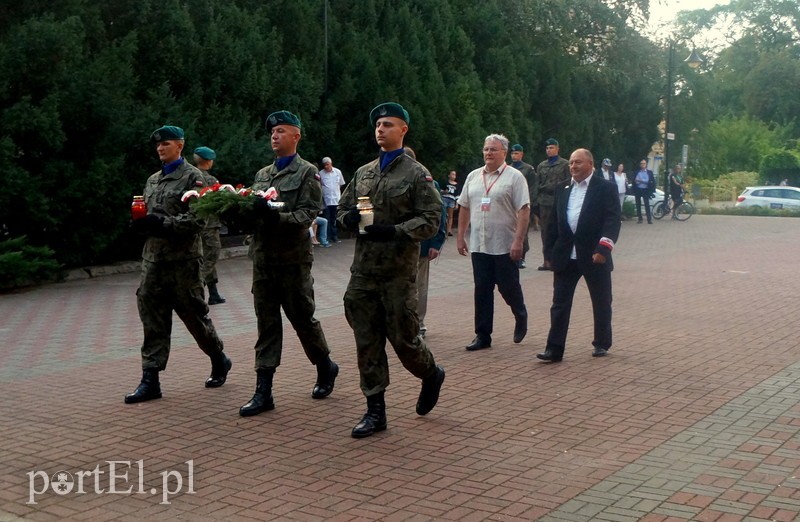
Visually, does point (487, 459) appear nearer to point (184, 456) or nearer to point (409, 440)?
point (409, 440)

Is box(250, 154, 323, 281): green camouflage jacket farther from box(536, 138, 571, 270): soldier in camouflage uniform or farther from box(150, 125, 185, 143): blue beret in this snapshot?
box(536, 138, 571, 270): soldier in camouflage uniform

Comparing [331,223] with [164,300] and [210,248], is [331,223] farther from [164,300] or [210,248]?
[164,300]

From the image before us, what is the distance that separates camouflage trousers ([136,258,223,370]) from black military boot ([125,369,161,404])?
0.06 m

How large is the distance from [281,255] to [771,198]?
3830cm

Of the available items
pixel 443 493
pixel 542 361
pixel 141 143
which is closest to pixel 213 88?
pixel 141 143

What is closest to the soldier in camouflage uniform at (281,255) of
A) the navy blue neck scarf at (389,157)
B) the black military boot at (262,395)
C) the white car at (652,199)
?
the black military boot at (262,395)

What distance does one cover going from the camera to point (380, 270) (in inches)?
253

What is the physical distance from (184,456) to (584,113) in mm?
29384

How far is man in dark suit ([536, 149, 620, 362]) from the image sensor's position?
8875 millimetres

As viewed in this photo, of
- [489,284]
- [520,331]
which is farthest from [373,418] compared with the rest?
[520,331]

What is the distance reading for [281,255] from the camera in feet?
22.7

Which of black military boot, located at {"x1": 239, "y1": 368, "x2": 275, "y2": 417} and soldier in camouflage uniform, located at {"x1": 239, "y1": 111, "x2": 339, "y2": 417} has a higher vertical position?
soldier in camouflage uniform, located at {"x1": 239, "y1": 111, "x2": 339, "y2": 417}

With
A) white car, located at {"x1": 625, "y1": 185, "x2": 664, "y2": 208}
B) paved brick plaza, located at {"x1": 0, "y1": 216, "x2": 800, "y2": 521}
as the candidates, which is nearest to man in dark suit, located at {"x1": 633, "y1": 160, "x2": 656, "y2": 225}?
white car, located at {"x1": 625, "y1": 185, "x2": 664, "y2": 208}

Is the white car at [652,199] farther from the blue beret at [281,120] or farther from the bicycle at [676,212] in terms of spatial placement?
the blue beret at [281,120]
